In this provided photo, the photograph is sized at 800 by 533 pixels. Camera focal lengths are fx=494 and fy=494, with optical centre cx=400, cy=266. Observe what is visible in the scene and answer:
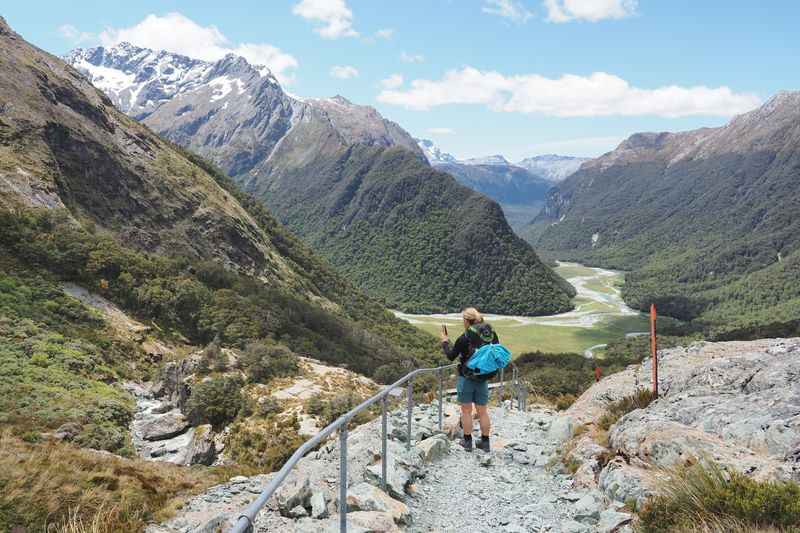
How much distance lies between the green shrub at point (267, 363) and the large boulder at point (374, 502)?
2434 cm

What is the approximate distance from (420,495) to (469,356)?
10.1 feet

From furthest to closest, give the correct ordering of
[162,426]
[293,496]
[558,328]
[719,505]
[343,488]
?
[558,328] → [162,426] → [293,496] → [343,488] → [719,505]

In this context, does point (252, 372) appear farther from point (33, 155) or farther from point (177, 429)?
point (33, 155)

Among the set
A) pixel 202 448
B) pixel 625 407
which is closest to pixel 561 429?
pixel 625 407

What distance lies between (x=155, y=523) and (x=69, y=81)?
309 ft

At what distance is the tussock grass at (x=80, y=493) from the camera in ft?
22.6

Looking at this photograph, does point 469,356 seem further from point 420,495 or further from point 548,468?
point 548,468

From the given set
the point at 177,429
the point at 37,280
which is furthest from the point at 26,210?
the point at 177,429

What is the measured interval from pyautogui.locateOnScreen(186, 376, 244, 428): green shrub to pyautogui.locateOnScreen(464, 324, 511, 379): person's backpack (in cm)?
1804

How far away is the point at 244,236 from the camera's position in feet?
268

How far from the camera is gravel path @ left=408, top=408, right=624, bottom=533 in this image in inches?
304

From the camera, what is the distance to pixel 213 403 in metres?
25.1

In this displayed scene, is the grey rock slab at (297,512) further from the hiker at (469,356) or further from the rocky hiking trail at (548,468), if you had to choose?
the hiker at (469,356)

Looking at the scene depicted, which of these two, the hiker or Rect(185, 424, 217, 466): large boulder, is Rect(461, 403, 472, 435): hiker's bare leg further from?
Rect(185, 424, 217, 466): large boulder
